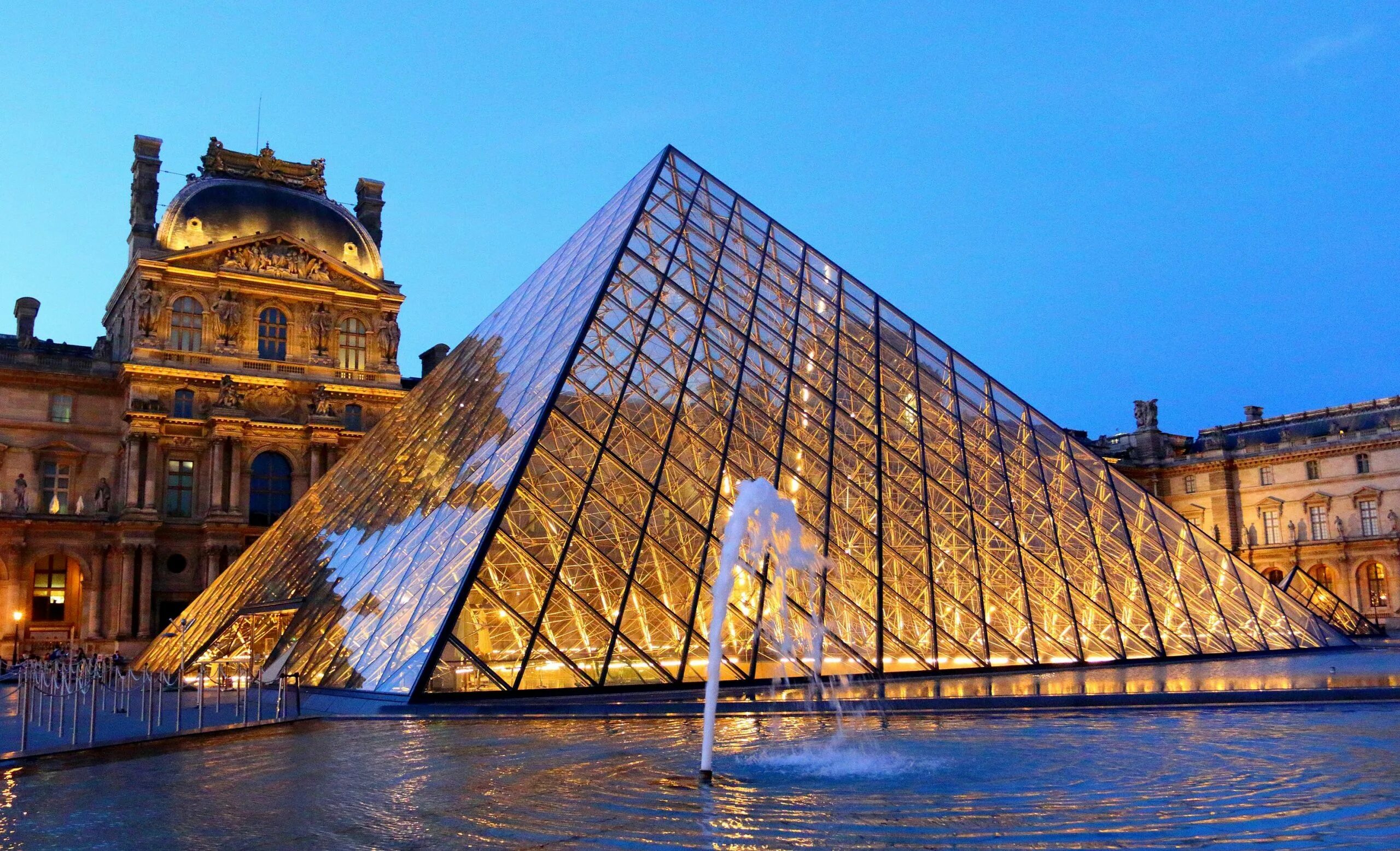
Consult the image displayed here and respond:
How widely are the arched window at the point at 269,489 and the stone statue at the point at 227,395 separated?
2.42 metres

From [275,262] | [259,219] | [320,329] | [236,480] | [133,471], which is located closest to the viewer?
[133,471]

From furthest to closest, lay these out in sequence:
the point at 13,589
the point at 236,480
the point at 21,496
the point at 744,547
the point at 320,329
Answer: the point at 320,329 → the point at 236,480 → the point at 21,496 → the point at 13,589 → the point at 744,547

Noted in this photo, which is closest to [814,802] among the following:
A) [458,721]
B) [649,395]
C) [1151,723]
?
[1151,723]

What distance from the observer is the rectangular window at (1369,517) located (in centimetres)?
5297

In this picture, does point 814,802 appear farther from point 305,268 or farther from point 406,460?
point 305,268

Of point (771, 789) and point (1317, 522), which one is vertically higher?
point (1317, 522)

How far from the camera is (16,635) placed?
1548 inches

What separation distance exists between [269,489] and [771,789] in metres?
40.7

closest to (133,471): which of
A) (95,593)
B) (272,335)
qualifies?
(95,593)

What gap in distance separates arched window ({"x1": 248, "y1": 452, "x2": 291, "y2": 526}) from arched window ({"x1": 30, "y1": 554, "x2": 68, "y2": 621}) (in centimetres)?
681

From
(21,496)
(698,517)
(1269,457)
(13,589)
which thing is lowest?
(13,589)

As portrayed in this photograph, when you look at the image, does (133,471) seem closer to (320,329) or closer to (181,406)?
(181,406)

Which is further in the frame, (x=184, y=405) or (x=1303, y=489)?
(x=1303, y=489)

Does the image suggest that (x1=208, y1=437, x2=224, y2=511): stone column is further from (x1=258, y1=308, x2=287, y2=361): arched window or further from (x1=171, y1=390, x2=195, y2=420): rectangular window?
(x1=258, y1=308, x2=287, y2=361): arched window
